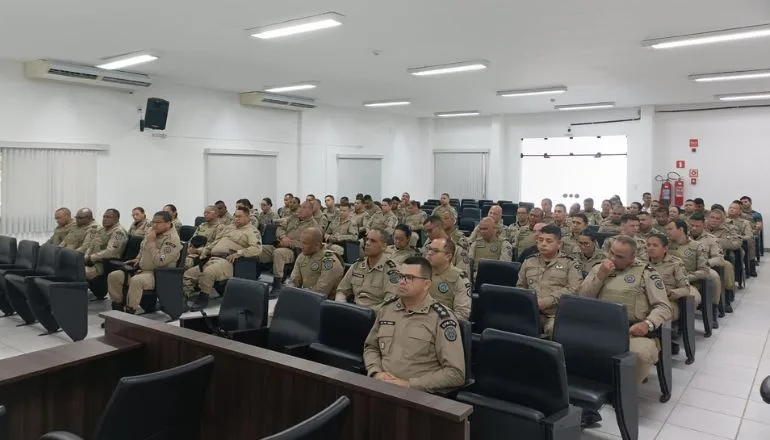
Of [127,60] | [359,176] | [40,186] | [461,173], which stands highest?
[127,60]

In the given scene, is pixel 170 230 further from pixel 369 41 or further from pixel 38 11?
pixel 369 41

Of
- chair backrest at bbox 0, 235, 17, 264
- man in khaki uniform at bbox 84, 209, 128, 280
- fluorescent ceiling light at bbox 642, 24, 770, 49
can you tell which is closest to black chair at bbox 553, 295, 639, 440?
fluorescent ceiling light at bbox 642, 24, 770, 49

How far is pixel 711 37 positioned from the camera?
6199 mm

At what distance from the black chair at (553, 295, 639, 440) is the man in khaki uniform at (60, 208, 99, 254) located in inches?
248

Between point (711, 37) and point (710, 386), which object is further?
point (711, 37)

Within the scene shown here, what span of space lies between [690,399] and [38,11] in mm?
6821

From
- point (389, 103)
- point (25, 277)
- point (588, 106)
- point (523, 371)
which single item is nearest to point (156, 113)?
point (25, 277)

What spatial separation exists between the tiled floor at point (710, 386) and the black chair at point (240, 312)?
2.29 metres

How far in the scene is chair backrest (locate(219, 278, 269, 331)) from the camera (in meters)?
3.89

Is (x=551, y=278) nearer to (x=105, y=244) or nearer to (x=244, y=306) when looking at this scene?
(x=244, y=306)

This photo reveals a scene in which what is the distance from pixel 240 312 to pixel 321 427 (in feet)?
7.58

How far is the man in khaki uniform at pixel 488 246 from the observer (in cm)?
640

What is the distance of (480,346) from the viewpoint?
9.29 ft

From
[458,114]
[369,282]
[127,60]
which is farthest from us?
[458,114]
